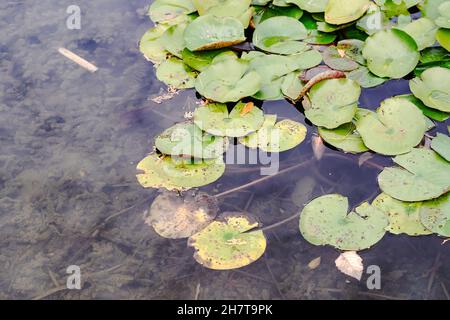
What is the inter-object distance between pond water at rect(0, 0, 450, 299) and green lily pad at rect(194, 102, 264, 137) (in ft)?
0.57

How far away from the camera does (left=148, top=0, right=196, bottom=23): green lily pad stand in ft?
11.6

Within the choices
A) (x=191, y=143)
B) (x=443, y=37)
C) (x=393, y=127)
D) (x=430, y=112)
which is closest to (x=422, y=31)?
(x=443, y=37)

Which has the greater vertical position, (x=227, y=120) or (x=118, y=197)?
(x=227, y=120)

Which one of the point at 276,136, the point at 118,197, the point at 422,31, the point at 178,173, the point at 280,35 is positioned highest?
the point at 422,31

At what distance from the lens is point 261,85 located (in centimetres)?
300

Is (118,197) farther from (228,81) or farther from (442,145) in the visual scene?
(442,145)

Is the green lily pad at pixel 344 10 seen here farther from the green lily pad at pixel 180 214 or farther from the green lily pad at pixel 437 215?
the green lily pad at pixel 180 214

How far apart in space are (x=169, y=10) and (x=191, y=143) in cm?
126

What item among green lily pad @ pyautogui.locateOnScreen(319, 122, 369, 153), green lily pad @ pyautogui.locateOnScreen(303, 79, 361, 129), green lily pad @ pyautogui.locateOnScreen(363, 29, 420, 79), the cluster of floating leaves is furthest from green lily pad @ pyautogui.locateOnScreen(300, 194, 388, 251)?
green lily pad @ pyautogui.locateOnScreen(363, 29, 420, 79)

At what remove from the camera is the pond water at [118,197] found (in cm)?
233

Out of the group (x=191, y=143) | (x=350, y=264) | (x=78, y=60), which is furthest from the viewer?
(x=78, y=60)

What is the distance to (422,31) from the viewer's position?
125 inches

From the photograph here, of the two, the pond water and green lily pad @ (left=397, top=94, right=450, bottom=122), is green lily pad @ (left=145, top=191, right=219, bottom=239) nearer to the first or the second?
the pond water
